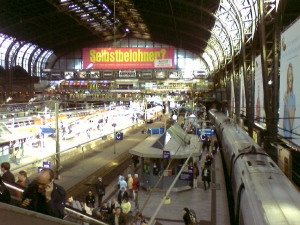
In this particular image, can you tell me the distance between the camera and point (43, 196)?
289cm

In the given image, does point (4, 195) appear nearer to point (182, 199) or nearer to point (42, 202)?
point (42, 202)

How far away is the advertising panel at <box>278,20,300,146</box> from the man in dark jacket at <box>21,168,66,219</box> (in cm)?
939

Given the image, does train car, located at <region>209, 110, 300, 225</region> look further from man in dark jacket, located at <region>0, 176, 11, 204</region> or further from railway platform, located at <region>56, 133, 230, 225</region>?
man in dark jacket, located at <region>0, 176, 11, 204</region>

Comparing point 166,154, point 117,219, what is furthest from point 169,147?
point 117,219

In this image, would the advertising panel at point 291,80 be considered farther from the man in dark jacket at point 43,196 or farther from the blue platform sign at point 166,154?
the man in dark jacket at point 43,196

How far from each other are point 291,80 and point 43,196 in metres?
11.2

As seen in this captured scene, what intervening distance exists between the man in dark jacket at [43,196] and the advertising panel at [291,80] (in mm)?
9389

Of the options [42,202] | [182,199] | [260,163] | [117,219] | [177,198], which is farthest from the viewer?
[177,198]

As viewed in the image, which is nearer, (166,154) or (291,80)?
(291,80)

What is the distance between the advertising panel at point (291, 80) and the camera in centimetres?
1131

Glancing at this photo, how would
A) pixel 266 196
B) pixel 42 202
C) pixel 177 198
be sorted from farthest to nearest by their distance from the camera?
pixel 177 198
pixel 266 196
pixel 42 202

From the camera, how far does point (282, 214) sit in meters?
5.00

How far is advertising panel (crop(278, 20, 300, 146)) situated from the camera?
1131 centimetres

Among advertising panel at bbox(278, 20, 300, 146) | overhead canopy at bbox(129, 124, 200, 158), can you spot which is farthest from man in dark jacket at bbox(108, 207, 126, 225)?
advertising panel at bbox(278, 20, 300, 146)
